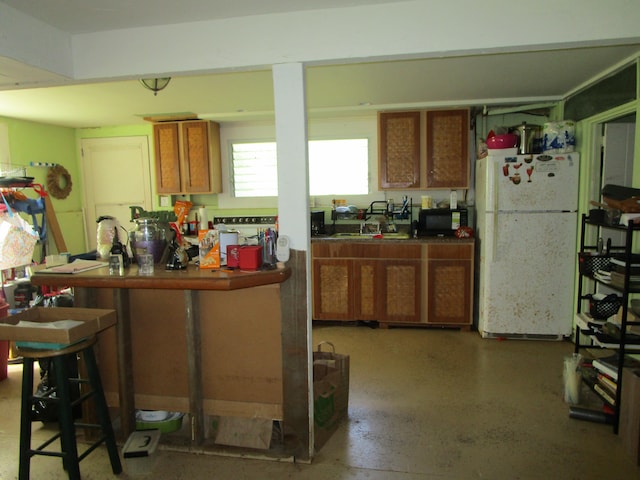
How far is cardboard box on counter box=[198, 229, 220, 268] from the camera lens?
2.30m

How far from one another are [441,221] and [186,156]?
300 cm

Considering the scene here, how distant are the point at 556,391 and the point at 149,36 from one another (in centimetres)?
348

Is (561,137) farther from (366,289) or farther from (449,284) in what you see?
(366,289)

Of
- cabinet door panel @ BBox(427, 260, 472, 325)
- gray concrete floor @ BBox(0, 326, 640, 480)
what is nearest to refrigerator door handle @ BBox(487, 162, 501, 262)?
cabinet door panel @ BBox(427, 260, 472, 325)

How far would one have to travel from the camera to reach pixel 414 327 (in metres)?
4.45

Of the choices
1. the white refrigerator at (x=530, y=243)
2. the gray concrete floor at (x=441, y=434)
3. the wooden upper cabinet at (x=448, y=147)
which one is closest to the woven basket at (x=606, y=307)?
the gray concrete floor at (x=441, y=434)

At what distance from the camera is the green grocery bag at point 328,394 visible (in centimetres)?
247

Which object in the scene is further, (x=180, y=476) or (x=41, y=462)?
(x=41, y=462)

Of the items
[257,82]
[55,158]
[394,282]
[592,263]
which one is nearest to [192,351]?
[257,82]

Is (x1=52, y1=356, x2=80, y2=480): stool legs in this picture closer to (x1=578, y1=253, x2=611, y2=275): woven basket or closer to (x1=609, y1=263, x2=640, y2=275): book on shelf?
(x1=609, y1=263, x2=640, y2=275): book on shelf

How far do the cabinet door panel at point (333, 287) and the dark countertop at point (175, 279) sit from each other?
2.22m

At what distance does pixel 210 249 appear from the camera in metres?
2.32

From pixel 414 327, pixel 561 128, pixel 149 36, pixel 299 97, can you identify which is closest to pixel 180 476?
pixel 299 97

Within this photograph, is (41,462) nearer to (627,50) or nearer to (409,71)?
(409,71)
